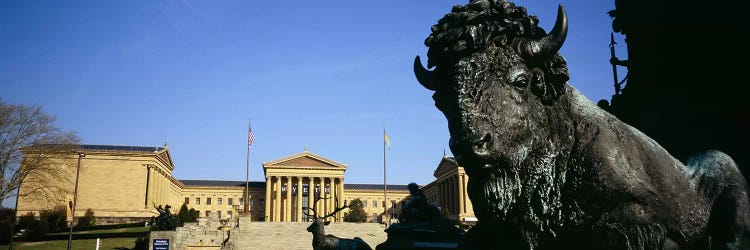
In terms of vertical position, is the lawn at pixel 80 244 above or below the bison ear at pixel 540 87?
below

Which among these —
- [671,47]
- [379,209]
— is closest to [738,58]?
[671,47]

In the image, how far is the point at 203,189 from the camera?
427 ft

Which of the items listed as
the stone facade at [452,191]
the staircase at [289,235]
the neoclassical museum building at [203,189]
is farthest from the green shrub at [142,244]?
the stone facade at [452,191]

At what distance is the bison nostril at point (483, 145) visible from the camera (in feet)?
7.20

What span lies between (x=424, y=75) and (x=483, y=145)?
1.83ft

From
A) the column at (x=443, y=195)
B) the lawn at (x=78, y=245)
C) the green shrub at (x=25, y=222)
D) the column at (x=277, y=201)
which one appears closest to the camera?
the lawn at (x=78, y=245)

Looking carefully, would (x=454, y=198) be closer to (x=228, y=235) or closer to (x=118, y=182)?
(x=118, y=182)

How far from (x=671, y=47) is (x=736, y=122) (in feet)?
3.01

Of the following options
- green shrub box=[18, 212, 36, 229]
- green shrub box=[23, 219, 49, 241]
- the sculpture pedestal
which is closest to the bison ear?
the sculpture pedestal

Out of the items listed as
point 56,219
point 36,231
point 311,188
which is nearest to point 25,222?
point 36,231

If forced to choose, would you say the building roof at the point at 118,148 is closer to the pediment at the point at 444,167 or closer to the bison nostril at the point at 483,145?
the pediment at the point at 444,167

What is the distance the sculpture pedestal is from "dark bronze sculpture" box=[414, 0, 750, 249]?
130 inches

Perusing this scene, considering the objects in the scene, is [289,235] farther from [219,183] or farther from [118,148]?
[219,183]

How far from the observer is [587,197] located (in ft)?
7.79
